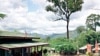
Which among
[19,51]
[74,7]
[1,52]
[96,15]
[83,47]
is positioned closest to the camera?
[1,52]

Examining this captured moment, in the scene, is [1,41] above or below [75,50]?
above

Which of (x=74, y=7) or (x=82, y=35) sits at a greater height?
(x=74, y=7)

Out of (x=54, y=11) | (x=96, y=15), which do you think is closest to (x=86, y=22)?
(x=96, y=15)

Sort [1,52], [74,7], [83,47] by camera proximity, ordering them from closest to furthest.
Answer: [1,52]
[74,7]
[83,47]

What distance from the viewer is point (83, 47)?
7138 centimetres

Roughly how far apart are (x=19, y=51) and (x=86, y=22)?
219ft

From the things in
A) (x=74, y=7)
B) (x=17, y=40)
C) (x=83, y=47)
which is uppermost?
(x=74, y=7)

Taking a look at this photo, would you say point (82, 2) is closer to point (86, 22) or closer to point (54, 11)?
point (54, 11)

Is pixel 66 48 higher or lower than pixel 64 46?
lower

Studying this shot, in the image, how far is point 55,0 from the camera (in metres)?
64.2

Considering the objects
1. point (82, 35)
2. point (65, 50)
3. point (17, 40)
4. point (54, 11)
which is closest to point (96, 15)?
point (82, 35)

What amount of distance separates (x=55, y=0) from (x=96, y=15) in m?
32.0

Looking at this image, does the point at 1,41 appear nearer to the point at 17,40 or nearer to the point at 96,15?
the point at 17,40

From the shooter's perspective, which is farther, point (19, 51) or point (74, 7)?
point (74, 7)
